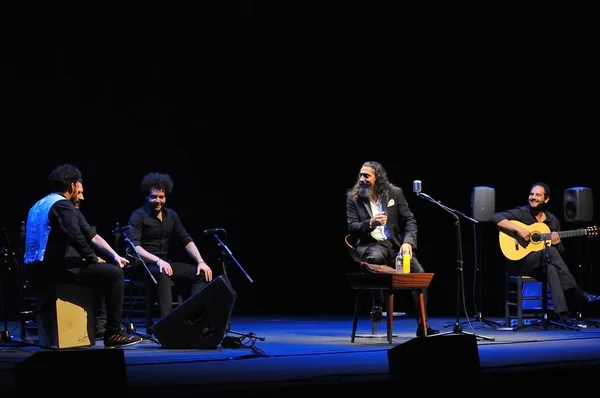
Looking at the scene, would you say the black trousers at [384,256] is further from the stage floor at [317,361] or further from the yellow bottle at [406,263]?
the stage floor at [317,361]

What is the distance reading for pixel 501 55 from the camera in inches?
384

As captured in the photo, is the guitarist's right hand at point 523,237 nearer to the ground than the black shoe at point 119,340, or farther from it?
farther from it

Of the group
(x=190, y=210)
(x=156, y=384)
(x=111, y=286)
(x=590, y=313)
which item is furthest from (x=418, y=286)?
(x=590, y=313)

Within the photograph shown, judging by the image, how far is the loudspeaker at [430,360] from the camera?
371 cm

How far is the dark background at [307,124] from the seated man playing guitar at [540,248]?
72 centimetres

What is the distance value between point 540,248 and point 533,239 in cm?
12

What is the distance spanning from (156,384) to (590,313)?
6.87 m

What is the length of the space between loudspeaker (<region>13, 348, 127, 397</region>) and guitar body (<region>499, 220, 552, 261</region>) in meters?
5.39

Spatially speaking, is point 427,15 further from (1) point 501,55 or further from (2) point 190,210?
(2) point 190,210

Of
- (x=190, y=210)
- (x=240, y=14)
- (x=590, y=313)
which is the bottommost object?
(x=590, y=313)

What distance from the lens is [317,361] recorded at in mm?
5391

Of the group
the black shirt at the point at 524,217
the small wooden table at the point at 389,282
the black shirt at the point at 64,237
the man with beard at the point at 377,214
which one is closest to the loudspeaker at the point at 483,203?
the black shirt at the point at 524,217

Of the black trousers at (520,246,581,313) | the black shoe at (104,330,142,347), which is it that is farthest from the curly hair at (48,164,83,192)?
the black trousers at (520,246,581,313)

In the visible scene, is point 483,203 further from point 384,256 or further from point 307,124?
point 307,124
